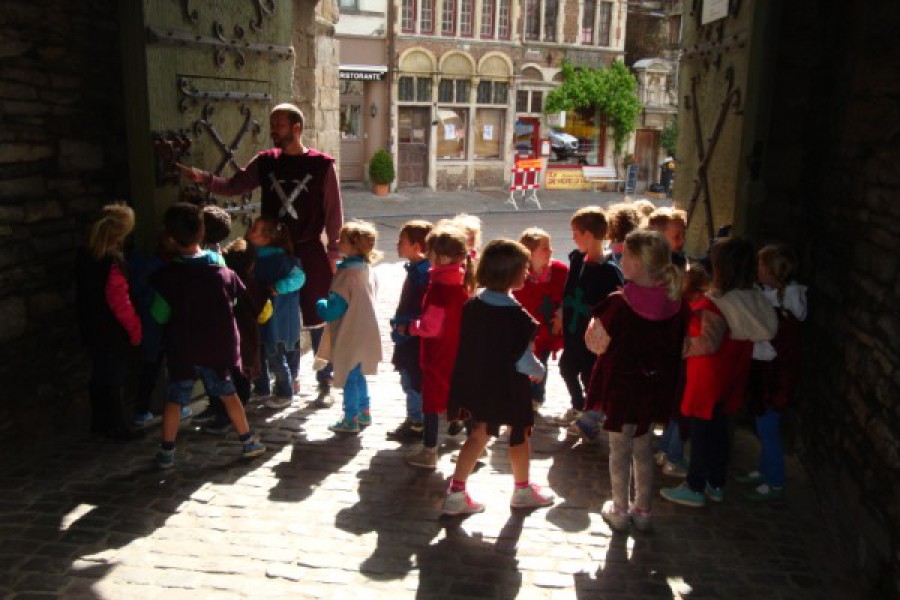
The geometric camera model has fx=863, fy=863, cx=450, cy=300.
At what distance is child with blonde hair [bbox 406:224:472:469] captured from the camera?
462cm

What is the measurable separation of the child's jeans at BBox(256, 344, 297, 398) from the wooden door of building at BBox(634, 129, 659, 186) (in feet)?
81.4

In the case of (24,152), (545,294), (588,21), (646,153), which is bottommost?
(545,294)

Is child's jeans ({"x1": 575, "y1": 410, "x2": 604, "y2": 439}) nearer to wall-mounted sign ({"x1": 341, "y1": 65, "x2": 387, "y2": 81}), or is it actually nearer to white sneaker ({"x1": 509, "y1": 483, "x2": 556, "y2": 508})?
white sneaker ({"x1": 509, "y1": 483, "x2": 556, "y2": 508})

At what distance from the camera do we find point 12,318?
4.86 meters

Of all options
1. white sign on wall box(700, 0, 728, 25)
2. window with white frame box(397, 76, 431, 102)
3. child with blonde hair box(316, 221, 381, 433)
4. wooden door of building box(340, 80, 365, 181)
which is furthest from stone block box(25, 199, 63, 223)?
window with white frame box(397, 76, 431, 102)

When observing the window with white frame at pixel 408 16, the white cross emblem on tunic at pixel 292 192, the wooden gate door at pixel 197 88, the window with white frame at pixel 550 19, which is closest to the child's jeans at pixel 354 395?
the white cross emblem on tunic at pixel 292 192

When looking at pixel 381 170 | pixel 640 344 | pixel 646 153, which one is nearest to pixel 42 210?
pixel 640 344

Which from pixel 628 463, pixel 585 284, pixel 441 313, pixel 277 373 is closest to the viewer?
pixel 628 463

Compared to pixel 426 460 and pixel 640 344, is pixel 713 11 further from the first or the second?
pixel 426 460

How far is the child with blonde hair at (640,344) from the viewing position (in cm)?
401

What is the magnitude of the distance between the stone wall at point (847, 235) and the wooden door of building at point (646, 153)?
24.7m

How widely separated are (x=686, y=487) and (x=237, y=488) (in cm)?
243

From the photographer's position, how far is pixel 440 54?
82.6 ft

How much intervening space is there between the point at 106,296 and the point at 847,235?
4.08m
